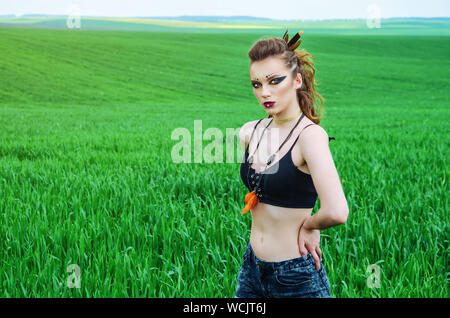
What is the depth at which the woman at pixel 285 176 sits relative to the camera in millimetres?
1577

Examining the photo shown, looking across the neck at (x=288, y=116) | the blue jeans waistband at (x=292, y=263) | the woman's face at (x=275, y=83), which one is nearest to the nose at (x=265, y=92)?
the woman's face at (x=275, y=83)

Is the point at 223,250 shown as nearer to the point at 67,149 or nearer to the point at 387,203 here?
the point at 387,203

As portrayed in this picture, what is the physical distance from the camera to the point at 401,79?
37781mm

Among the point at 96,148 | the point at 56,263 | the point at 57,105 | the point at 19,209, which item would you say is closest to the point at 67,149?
the point at 96,148

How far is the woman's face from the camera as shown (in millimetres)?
1612

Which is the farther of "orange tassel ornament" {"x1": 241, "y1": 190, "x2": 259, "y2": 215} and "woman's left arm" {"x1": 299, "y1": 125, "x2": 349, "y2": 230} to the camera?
"orange tassel ornament" {"x1": 241, "y1": 190, "x2": 259, "y2": 215}

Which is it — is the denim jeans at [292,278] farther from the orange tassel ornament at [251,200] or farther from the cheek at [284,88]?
the cheek at [284,88]

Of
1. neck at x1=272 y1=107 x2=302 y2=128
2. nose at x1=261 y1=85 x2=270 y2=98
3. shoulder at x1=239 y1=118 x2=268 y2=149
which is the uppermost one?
nose at x1=261 y1=85 x2=270 y2=98

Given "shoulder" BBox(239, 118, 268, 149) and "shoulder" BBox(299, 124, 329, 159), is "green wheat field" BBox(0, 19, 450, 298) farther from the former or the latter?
"shoulder" BBox(299, 124, 329, 159)

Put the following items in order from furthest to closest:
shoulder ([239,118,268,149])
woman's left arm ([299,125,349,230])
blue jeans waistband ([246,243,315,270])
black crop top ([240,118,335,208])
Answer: shoulder ([239,118,268,149])
blue jeans waistband ([246,243,315,270])
black crop top ([240,118,335,208])
woman's left arm ([299,125,349,230])

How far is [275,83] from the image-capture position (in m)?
1.62

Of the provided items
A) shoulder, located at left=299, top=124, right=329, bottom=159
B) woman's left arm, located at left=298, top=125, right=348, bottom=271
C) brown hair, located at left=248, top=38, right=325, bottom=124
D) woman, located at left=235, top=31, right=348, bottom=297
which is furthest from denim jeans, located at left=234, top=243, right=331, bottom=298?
brown hair, located at left=248, top=38, right=325, bottom=124

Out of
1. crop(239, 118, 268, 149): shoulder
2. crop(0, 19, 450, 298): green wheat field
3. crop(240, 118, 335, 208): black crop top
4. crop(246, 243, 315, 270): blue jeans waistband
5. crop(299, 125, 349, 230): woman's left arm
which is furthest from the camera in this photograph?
crop(0, 19, 450, 298): green wheat field

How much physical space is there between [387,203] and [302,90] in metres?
2.48
